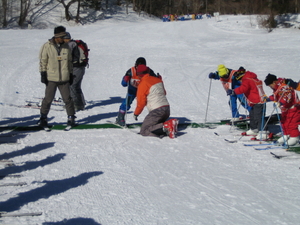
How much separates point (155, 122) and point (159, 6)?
195 feet

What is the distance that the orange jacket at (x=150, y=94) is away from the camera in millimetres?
6551

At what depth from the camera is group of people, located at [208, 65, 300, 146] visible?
19.6 ft

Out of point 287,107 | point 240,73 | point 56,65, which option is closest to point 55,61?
point 56,65

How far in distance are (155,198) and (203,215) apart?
24.3 inches

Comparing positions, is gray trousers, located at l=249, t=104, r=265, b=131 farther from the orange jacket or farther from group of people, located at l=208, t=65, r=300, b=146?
the orange jacket

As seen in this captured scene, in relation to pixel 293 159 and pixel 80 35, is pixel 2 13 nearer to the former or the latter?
pixel 80 35

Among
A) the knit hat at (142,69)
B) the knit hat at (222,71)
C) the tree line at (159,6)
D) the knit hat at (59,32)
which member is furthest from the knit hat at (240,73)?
the tree line at (159,6)

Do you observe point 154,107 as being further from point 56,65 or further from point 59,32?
point 59,32

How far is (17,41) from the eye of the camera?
22.1 metres

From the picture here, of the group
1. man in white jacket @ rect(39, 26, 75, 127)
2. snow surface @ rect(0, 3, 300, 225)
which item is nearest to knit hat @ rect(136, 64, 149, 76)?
snow surface @ rect(0, 3, 300, 225)

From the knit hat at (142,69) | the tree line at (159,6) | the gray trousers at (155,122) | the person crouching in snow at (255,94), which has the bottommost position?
the gray trousers at (155,122)

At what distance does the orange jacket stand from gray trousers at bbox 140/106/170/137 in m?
0.09

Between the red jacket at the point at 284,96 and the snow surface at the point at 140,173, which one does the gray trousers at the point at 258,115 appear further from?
the red jacket at the point at 284,96

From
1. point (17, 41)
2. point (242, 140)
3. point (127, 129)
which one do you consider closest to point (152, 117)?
point (127, 129)
